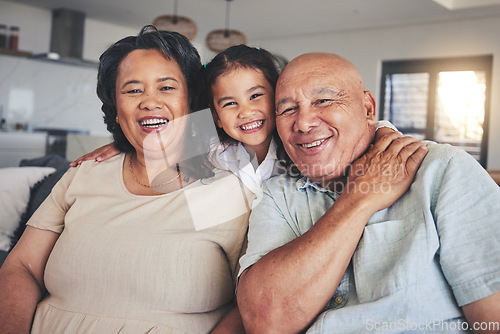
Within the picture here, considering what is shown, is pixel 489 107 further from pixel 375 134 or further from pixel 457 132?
pixel 375 134

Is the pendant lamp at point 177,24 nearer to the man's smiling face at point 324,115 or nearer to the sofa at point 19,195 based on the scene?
the sofa at point 19,195

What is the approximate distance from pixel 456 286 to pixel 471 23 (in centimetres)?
678

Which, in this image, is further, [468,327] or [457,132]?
[457,132]

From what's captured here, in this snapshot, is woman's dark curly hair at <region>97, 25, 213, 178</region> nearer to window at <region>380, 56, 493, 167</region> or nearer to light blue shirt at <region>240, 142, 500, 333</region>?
light blue shirt at <region>240, 142, 500, 333</region>

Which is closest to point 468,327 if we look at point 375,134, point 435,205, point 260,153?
point 435,205

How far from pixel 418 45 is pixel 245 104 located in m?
6.35

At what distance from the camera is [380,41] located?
7.53 meters

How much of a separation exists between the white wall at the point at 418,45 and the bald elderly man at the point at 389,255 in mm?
6216

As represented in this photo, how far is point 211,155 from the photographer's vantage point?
1664mm

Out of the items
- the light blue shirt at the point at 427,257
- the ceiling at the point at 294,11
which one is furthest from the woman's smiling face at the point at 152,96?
the ceiling at the point at 294,11

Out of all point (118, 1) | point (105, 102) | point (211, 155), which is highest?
point (118, 1)

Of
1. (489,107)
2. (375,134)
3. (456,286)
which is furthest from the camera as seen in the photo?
(489,107)

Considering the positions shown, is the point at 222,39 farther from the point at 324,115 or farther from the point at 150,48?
the point at 324,115

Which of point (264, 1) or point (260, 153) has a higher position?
point (264, 1)
